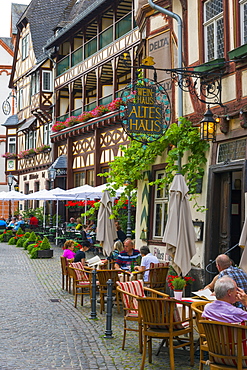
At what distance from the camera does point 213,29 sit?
12062mm

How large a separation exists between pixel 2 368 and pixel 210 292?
9.95 feet

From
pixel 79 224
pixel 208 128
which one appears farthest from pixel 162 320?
pixel 79 224

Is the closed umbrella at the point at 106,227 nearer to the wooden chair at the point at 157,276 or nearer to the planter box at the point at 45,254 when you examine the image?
the wooden chair at the point at 157,276

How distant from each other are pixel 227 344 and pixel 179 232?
4361mm

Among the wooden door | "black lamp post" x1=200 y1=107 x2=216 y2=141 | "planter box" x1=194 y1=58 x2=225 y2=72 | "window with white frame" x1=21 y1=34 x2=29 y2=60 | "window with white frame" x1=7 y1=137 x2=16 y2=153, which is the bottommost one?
the wooden door

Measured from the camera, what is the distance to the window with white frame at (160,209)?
1429 centimetres

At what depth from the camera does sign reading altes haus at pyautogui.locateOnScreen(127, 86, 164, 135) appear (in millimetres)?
12359

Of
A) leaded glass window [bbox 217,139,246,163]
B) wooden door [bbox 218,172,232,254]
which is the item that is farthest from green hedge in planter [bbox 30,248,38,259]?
leaded glass window [bbox 217,139,246,163]

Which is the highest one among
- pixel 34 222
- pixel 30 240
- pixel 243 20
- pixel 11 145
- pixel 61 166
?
pixel 11 145

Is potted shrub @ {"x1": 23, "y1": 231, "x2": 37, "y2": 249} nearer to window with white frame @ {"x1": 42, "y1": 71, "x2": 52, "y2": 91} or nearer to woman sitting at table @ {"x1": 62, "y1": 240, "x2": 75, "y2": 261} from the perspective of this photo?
woman sitting at table @ {"x1": 62, "y1": 240, "x2": 75, "y2": 261}

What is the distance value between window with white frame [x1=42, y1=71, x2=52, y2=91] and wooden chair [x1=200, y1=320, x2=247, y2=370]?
102ft

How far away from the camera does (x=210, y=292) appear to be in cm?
841

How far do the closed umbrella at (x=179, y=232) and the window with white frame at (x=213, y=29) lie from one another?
10.6 feet

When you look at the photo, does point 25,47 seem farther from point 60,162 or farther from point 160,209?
point 160,209
